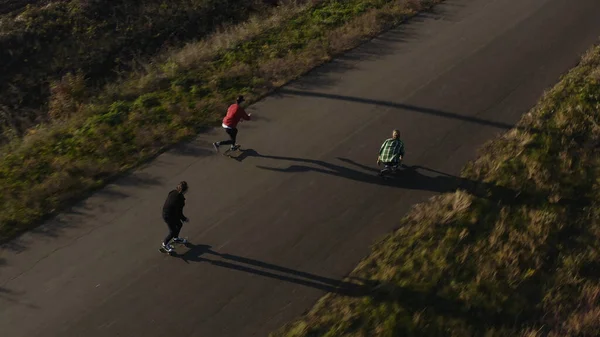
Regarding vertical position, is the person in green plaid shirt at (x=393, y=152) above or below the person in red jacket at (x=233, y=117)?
below

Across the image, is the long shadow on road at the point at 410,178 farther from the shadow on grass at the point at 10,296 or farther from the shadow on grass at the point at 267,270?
the shadow on grass at the point at 10,296

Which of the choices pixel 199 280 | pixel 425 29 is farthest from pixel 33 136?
pixel 425 29

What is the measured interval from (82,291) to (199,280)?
2147 millimetres

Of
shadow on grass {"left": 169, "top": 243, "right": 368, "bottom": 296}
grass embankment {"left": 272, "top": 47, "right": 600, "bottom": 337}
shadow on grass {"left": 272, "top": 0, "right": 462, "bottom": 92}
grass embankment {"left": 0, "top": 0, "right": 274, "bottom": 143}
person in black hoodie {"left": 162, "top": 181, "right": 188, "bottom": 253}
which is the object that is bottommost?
grass embankment {"left": 272, "top": 47, "right": 600, "bottom": 337}

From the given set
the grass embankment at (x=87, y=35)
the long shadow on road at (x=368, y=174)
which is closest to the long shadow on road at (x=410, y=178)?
the long shadow on road at (x=368, y=174)

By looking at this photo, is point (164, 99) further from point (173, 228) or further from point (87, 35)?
point (87, 35)

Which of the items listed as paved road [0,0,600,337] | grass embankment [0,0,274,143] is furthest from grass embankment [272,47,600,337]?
grass embankment [0,0,274,143]

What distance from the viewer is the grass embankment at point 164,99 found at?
11062mm

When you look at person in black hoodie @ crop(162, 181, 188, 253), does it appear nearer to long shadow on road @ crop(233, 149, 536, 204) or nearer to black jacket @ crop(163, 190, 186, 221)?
black jacket @ crop(163, 190, 186, 221)

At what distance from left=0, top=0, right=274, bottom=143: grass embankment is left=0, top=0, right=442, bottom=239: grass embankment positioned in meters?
2.41

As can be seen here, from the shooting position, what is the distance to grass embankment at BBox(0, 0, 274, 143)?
1812cm

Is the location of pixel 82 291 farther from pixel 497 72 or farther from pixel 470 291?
pixel 497 72

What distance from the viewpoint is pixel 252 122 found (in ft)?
41.8

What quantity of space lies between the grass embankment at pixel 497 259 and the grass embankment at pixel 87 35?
12.8m
